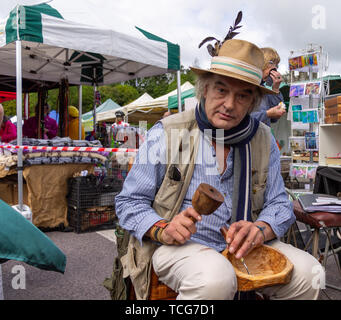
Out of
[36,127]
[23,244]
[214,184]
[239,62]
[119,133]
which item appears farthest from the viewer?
[119,133]

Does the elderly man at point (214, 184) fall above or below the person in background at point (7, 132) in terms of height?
below

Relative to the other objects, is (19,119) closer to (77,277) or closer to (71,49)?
(71,49)

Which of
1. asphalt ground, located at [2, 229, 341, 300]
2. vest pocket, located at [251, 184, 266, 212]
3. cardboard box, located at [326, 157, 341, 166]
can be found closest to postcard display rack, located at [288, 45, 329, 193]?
cardboard box, located at [326, 157, 341, 166]

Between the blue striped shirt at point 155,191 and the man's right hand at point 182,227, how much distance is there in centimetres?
11

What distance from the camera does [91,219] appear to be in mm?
4652

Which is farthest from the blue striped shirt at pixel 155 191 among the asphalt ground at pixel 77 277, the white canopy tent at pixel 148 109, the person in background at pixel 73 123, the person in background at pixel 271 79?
the white canopy tent at pixel 148 109

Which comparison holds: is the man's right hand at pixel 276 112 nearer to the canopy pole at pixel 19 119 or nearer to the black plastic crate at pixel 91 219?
the black plastic crate at pixel 91 219

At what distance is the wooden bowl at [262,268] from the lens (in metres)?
1.23

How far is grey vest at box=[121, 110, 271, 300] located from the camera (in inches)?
58.6

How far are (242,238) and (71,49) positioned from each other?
15.8ft

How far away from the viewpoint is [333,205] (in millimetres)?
2162

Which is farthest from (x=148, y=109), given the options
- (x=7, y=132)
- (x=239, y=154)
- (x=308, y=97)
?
(x=239, y=154)
